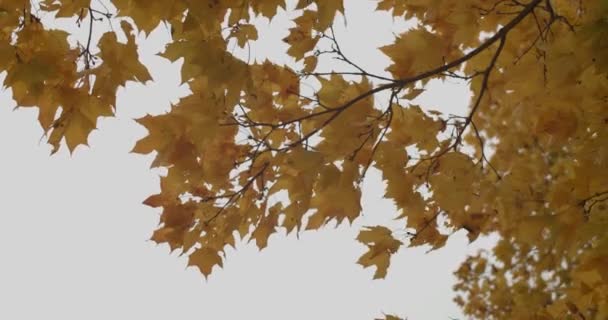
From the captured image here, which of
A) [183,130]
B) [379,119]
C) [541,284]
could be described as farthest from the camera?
[541,284]

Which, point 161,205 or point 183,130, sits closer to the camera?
point 183,130

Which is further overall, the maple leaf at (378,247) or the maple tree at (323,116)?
the maple leaf at (378,247)

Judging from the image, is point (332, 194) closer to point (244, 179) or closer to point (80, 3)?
point (244, 179)

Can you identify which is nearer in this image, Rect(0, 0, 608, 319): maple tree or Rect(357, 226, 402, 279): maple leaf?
Rect(0, 0, 608, 319): maple tree

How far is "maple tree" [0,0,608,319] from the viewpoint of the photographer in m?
1.56

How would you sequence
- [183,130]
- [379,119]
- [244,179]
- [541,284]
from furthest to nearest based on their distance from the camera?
1. [541,284]
2. [244,179]
3. [379,119]
4. [183,130]

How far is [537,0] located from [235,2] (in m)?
0.85

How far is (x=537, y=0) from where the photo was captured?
1724mm

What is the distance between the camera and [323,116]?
185cm

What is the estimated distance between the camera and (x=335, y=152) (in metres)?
1.76

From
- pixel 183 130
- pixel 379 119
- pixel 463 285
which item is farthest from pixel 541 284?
pixel 183 130

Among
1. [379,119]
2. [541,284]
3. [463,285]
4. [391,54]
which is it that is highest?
[463,285]

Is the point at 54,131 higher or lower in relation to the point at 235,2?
lower

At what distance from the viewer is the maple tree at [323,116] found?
1.56 meters
